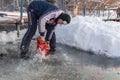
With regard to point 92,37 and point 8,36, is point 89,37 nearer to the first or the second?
point 92,37

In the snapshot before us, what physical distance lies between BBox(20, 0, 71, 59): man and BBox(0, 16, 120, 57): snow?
1502 millimetres

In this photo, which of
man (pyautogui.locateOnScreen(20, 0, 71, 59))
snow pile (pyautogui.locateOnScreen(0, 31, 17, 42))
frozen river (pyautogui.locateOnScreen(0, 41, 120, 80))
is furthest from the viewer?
snow pile (pyautogui.locateOnScreen(0, 31, 17, 42))

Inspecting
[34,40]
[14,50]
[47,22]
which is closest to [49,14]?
[47,22]

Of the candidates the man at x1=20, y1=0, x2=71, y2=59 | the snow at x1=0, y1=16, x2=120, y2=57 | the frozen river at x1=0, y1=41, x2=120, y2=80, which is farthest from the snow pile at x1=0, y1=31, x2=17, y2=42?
the man at x1=20, y1=0, x2=71, y2=59

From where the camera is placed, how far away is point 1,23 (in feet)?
35.7

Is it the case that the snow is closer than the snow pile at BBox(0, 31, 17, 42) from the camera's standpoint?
Yes

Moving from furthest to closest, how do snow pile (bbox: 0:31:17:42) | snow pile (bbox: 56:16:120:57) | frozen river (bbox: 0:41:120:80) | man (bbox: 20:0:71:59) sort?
snow pile (bbox: 0:31:17:42)
snow pile (bbox: 56:16:120:57)
man (bbox: 20:0:71:59)
frozen river (bbox: 0:41:120:80)

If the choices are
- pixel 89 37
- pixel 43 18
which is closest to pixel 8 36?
pixel 89 37

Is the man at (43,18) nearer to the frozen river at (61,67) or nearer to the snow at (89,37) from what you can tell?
the frozen river at (61,67)

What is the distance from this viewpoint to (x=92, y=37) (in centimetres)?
998

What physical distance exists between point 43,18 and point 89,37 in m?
2.63

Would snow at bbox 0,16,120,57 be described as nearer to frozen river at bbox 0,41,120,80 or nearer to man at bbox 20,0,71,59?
frozen river at bbox 0,41,120,80

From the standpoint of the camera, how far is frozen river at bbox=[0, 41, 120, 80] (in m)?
6.39

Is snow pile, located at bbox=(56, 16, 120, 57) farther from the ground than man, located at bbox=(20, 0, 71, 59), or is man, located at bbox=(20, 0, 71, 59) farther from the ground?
man, located at bbox=(20, 0, 71, 59)
